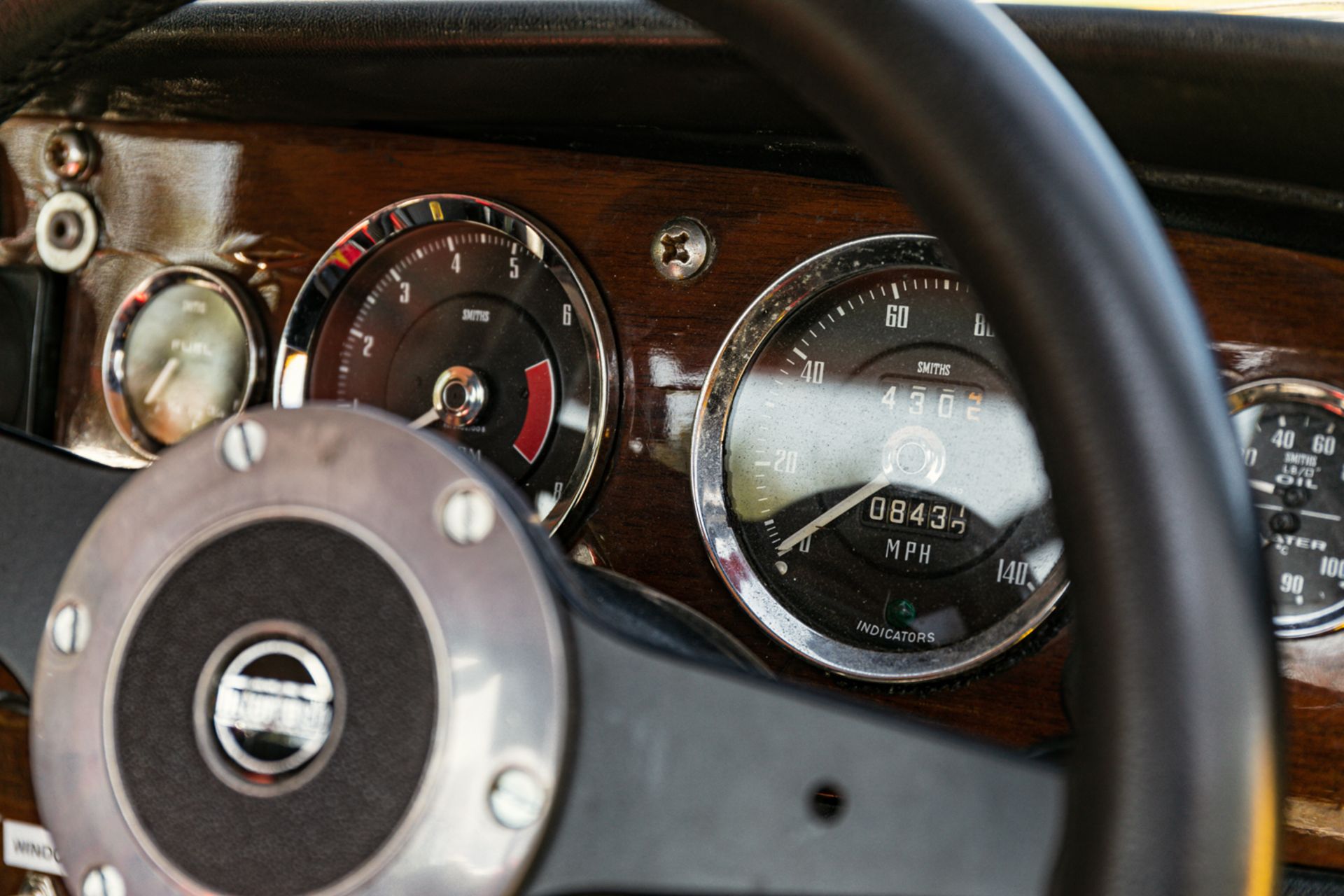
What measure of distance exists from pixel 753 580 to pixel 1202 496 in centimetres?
98

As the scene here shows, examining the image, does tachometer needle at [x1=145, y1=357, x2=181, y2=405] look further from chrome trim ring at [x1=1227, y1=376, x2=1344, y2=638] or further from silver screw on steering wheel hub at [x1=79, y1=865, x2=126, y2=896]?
chrome trim ring at [x1=1227, y1=376, x2=1344, y2=638]

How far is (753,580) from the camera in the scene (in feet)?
4.82

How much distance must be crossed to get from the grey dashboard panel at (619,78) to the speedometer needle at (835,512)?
1.18ft

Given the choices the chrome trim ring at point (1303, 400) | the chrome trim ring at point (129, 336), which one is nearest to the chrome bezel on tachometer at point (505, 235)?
the chrome trim ring at point (129, 336)

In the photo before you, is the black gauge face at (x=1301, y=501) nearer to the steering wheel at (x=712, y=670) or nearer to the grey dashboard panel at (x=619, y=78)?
the grey dashboard panel at (x=619, y=78)

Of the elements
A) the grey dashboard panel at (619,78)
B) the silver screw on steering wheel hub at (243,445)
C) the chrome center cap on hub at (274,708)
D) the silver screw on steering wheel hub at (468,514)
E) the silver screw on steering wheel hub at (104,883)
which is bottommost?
the silver screw on steering wheel hub at (104,883)

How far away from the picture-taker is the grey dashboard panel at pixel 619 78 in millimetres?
1069

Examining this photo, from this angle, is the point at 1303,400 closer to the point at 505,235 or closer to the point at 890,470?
the point at 890,470

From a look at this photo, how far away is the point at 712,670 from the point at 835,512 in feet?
2.83

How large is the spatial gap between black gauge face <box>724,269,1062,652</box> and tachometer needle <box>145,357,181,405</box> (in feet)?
2.82

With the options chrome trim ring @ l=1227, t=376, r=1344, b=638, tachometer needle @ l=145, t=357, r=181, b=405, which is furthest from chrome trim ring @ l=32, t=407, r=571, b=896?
tachometer needle @ l=145, t=357, r=181, b=405

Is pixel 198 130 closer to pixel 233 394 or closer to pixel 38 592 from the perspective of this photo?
pixel 233 394

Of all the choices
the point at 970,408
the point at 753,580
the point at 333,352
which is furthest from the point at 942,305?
the point at 333,352

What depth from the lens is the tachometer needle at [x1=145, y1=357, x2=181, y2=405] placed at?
1.79 metres
